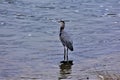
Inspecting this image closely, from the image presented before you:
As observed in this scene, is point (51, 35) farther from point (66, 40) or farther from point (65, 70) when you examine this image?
point (65, 70)

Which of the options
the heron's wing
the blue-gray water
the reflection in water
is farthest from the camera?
the heron's wing

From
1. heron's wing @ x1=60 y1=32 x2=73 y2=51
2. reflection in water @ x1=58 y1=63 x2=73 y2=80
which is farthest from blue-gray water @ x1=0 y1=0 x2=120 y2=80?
heron's wing @ x1=60 y1=32 x2=73 y2=51

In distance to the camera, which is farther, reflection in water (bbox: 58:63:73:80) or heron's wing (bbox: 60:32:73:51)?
heron's wing (bbox: 60:32:73:51)

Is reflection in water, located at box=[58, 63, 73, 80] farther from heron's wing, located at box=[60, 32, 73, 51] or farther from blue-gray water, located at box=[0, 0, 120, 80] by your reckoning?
heron's wing, located at box=[60, 32, 73, 51]

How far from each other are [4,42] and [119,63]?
14.2ft

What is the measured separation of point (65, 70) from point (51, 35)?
14.7 ft

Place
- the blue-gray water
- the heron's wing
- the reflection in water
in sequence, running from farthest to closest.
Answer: the heron's wing
the blue-gray water
the reflection in water

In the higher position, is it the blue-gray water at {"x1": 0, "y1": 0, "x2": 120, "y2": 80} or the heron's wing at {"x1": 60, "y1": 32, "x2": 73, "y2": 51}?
the heron's wing at {"x1": 60, "y1": 32, "x2": 73, "y2": 51}

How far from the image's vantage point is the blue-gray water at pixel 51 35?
13.3m

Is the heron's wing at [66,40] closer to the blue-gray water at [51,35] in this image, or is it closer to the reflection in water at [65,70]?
the blue-gray water at [51,35]

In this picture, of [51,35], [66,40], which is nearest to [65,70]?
[66,40]

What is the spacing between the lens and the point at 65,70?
1345 cm

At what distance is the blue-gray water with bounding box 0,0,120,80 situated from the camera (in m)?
13.3

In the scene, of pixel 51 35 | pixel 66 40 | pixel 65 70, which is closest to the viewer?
pixel 65 70
